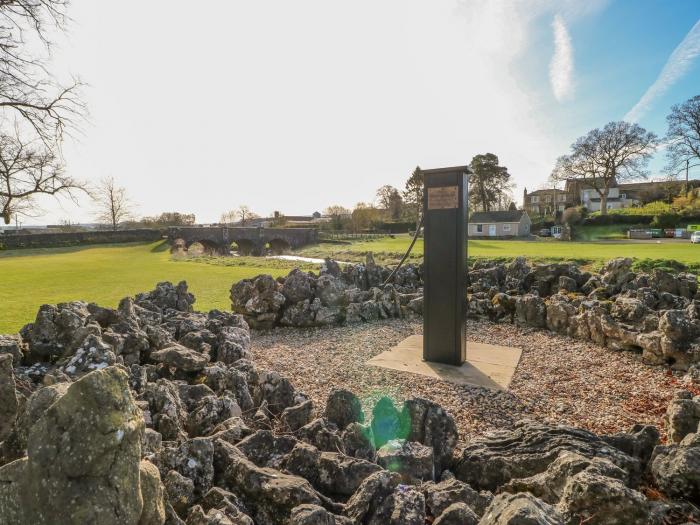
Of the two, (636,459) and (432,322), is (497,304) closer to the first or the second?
→ (432,322)

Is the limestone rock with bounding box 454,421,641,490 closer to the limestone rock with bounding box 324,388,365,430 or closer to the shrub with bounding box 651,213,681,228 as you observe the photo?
the limestone rock with bounding box 324,388,365,430

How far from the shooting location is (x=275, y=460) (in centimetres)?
264

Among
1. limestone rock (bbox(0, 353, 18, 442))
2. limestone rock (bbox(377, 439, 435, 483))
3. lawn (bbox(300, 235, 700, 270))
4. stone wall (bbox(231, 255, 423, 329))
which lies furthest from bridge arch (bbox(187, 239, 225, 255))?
limestone rock (bbox(377, 439, 435, 483))

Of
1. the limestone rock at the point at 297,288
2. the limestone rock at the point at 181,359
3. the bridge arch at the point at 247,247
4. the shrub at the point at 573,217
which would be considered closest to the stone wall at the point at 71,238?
the bridge arch at the point at 247,247

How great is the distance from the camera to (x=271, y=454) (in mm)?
2703

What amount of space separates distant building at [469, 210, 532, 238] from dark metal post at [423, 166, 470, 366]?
158ft

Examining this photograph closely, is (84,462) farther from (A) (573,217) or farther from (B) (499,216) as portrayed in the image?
(B) (499,216)

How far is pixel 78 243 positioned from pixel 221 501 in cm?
4739

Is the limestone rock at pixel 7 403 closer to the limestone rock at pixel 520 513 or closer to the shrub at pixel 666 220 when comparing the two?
the limestone rock at pixel 520 513

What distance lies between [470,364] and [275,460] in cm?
392

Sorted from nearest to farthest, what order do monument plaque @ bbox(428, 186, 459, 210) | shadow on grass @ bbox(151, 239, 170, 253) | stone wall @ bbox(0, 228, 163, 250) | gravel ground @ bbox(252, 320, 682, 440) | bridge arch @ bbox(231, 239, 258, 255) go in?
gravel ground @ bbox(252, 320, 682, 440) < monument plaque @ bbox(428, 186, 459, 210) < stone wall @ bbox(0, 228, 163, 250) < shadow on grass @ bbox(151, 239, 170, 253) < bridge arch @ bbox(231, 239, 258, 255)

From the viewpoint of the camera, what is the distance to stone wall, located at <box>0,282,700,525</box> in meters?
1.48

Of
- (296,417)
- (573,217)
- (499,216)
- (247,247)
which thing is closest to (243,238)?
(247,247)

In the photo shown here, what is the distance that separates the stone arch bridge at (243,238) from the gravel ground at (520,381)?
37923mm
